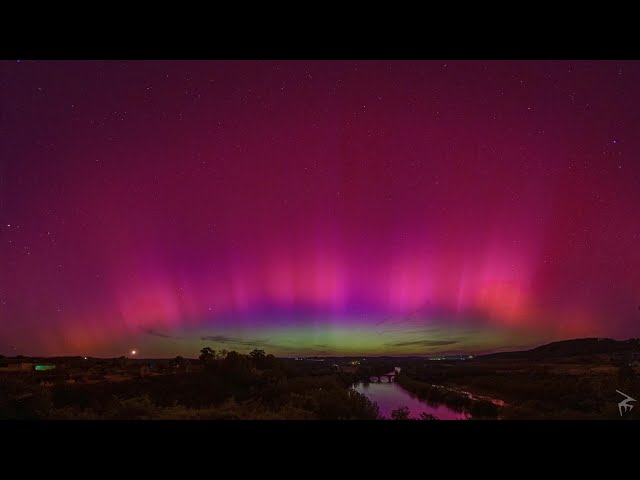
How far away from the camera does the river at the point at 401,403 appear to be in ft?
47.2

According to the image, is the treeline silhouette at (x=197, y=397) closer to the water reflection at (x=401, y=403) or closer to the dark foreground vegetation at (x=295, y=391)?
the dark foreground vegetation at (x=295, y=391)

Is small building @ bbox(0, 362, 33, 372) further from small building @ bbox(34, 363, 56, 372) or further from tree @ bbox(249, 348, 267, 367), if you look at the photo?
tree @ bbox(249, 348, 267, 367)

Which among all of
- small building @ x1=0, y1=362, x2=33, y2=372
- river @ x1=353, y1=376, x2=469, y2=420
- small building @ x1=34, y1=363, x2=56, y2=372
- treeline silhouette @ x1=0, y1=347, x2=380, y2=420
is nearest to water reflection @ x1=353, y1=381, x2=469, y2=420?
river @ x1=353, y1=376, x2=469, y2=420

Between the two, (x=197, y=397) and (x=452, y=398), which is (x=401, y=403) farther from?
(x=197, y=397)

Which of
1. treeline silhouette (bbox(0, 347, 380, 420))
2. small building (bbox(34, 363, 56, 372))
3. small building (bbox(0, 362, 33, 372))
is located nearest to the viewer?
treeline silhouette (bbox(0, 347, 380, 420))

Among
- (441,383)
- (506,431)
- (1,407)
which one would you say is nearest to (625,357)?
(441,383)

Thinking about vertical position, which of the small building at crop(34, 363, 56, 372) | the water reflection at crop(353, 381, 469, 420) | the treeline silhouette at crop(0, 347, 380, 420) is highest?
the small building at crop(34, 363, 56, 372)

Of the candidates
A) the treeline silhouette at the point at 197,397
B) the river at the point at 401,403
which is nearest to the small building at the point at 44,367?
the treeline silhouette at the point at 197,397

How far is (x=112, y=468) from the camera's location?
4.84 metres

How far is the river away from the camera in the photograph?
14.4 meters
